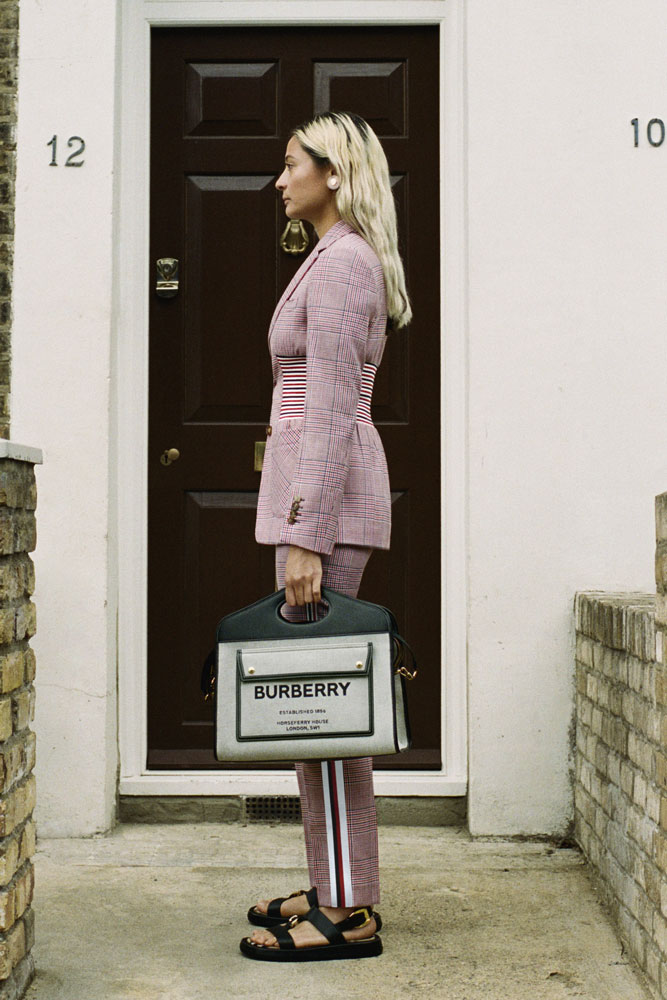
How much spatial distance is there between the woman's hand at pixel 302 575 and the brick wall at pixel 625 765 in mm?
775

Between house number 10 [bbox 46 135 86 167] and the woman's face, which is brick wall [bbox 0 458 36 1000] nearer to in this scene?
the woman's face

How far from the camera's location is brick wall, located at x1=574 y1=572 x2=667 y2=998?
2.53 meters

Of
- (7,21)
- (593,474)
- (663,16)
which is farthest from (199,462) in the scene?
(663,16)

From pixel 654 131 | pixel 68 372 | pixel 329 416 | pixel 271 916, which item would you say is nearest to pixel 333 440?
pixel 329 416

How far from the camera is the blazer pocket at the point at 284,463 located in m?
2.66

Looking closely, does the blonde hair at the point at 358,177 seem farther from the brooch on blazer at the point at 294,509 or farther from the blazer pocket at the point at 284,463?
the brooch on blazer at the point at 294,509

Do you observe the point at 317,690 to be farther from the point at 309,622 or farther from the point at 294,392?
the point at 294,392

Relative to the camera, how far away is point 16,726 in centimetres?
238

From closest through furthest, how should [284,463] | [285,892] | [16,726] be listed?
[16,726] → [284,463] → [285,892]

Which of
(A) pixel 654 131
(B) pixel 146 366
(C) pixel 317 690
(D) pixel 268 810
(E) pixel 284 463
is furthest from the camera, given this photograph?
(B) pixel 146 366

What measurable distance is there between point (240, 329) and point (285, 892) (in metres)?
1.91

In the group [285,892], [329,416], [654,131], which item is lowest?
[285,892]

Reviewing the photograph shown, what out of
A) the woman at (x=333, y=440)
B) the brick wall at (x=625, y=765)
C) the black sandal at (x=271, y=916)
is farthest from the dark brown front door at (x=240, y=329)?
the woman at (x=333, y=440)

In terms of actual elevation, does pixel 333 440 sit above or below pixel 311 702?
above
